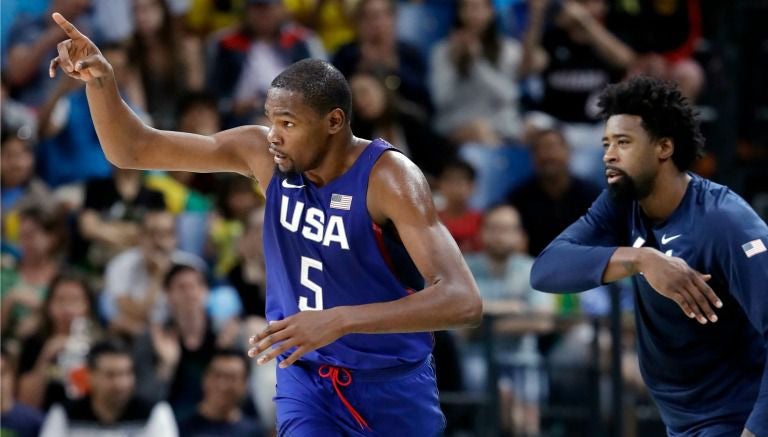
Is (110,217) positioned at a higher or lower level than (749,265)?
higher

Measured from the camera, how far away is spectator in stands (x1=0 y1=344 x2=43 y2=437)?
855 centimetres

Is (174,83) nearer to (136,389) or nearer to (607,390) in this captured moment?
(136,389)

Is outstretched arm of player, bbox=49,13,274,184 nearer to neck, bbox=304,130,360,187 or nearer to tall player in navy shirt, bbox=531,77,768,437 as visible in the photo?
neck, bbox=304,130,360,187

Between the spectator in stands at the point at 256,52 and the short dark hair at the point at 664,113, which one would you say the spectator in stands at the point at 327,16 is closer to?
the spectator in stands at the point at 256,52

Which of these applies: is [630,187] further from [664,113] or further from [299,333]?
[299,333]

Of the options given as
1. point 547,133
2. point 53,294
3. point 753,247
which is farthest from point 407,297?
point 547,133

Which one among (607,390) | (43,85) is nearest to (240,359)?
(607,390)

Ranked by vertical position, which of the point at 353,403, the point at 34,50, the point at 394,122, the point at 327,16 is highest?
the point at 327,16

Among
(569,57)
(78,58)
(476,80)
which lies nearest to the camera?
(78,58)

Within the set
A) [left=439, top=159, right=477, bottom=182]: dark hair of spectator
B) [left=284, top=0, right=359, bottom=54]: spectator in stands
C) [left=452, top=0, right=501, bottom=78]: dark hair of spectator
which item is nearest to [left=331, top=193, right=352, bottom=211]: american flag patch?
[left=439, top=159, right=477, bottom=182]: dark hair of spectator

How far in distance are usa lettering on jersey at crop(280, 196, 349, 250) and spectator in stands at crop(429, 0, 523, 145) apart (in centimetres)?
591

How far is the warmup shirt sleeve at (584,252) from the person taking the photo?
5230 mm

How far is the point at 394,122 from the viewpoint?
412 inches

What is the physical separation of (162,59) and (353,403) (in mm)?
6253
